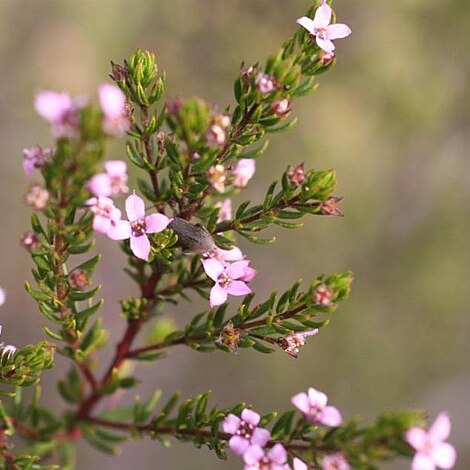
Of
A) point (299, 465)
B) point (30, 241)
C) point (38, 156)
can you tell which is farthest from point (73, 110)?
point (299, 465)

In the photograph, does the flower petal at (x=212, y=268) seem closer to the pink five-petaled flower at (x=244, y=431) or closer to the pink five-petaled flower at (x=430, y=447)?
the pink five-petaled flower at (x=244, y=431)

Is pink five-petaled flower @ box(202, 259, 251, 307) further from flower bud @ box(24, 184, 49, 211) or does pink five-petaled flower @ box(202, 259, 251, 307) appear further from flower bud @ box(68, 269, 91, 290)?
flower bud @ box(24, 184, 49, 211)

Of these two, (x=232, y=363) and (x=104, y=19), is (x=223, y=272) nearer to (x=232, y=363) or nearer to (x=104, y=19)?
(x=232, y=363)

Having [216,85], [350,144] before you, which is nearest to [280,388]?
[350,144]

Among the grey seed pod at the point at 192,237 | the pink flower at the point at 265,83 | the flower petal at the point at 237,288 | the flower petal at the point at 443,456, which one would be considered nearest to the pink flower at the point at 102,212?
the grey seed pod at the point at 192,237

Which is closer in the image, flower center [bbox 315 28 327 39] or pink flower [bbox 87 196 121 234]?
pink flower [bbox 87 196 121 234]

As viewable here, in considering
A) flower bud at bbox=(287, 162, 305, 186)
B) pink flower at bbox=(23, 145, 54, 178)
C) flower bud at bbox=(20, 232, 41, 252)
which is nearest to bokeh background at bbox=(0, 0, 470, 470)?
flower bud at bbox=(287, 162, 305, 186)

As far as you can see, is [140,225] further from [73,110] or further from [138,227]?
[73,110]
